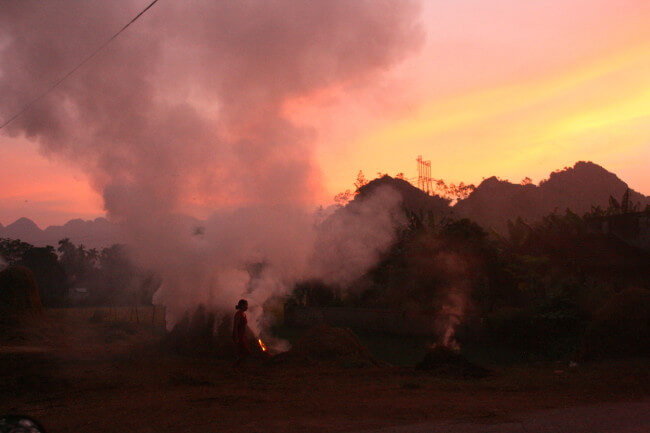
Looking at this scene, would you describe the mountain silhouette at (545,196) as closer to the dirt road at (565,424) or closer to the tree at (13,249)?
the tree at (13,249)

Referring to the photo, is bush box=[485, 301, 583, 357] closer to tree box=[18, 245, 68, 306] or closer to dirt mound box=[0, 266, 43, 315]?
dirt mound box=[0, 266, 43, 315]

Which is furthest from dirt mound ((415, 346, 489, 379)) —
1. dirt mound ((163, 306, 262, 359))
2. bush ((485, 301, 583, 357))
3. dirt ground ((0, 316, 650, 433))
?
bush ((485, 301, 583, 357))

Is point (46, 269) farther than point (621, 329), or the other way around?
point (46, 269)

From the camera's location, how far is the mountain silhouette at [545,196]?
5650 centimetres

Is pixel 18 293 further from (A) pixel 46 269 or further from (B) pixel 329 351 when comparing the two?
(A) pixel 46 269

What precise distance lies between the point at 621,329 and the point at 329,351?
7.05 meters

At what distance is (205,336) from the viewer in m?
18.1

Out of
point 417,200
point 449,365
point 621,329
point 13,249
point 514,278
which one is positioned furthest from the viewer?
point 13,249

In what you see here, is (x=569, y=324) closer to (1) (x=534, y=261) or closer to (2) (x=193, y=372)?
(1) (x=534, y=261)

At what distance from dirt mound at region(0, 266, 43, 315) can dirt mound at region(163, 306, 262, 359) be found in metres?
12.0

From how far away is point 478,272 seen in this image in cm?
2662

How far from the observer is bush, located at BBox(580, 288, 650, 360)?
14.1 metres

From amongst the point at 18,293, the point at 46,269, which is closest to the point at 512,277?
the point at 18,293

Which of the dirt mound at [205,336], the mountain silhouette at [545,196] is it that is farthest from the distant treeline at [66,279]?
the mountain silhouette at [545,196]
